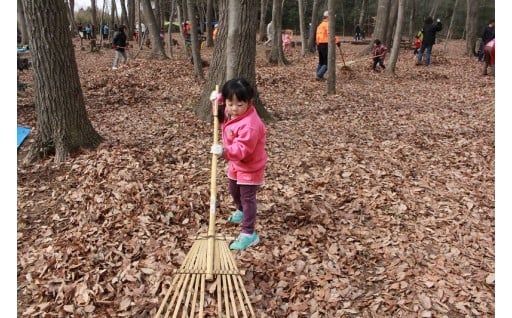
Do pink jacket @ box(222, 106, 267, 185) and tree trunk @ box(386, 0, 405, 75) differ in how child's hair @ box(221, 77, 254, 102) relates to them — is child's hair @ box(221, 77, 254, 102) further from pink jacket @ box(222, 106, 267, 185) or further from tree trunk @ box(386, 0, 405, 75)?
tree trunk @ box(386, 0, 405, 75)

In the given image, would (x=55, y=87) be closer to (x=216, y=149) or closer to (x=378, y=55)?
(x=216, y=149)

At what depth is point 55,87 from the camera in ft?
17.1

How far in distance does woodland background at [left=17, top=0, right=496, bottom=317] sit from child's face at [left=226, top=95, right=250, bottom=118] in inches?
55.2

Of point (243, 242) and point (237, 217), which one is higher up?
point (237, 217)

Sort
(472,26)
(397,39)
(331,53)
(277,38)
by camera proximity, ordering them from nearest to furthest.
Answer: (331,53)
(397,39)
(277,38)
(472,26)

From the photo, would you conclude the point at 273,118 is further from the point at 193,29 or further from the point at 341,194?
the point at 193,29

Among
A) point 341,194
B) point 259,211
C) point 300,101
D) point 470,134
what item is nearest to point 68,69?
point 259,211

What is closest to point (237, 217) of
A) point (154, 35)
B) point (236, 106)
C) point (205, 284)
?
point (205, 284)

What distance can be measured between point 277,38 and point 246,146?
12.5 meters

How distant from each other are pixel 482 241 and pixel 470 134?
3774 millimetres

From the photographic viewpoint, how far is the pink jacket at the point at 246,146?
11.1 feet

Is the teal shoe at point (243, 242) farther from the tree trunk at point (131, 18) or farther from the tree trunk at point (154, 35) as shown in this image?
the tree trunk at point (131, 18)

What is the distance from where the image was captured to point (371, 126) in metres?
7.54

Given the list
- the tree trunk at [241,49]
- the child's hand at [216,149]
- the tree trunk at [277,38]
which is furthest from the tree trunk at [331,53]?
the child's hand at [216,149]
